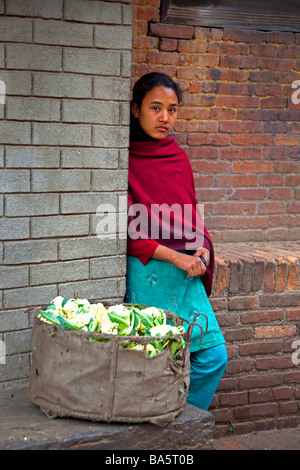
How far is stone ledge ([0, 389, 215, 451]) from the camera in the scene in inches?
96.5

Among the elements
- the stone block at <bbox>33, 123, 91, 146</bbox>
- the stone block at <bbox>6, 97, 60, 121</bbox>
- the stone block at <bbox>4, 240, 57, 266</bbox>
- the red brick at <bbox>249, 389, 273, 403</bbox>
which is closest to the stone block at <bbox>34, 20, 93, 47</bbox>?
the stone block at <bbox>6, 97, 60, 121</bbox>

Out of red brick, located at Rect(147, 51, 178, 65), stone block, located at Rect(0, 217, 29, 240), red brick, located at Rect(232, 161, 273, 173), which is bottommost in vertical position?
stone block, located at Rect(0, 217, 29, 240)

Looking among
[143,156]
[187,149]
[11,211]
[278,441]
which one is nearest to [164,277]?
[143,156]

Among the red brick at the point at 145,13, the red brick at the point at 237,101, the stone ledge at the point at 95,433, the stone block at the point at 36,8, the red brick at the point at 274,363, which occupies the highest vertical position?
the red brick at the point at 145,13

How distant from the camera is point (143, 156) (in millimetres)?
3209

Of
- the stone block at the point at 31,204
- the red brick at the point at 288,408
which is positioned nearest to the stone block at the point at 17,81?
the stone block at the point at 31,204

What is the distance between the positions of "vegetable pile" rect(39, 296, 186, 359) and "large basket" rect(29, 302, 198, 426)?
0.04 metres

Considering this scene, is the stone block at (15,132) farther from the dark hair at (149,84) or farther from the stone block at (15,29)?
the dark hair at (149,84)

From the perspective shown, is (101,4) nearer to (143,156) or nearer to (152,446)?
(143,156)

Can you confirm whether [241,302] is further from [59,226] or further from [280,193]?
[59,226]

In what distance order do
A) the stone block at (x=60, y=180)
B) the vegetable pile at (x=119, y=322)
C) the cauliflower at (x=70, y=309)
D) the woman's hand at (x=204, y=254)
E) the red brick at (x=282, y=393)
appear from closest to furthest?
the vegetable pile at (x=119, y=322) → the cauliflower at (x=70, y=309) → the stone block at (x=60, y=180) → the woman's hand at (x=204, y=254) → the red brick at (x=282, y=393)

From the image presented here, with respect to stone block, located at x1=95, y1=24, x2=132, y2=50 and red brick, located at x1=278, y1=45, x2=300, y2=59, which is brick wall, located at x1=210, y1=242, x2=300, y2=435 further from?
stone block, located at x1=95, y1=24, x2=132, y2=50

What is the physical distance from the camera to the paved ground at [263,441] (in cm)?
384

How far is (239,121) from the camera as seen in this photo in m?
4.15
